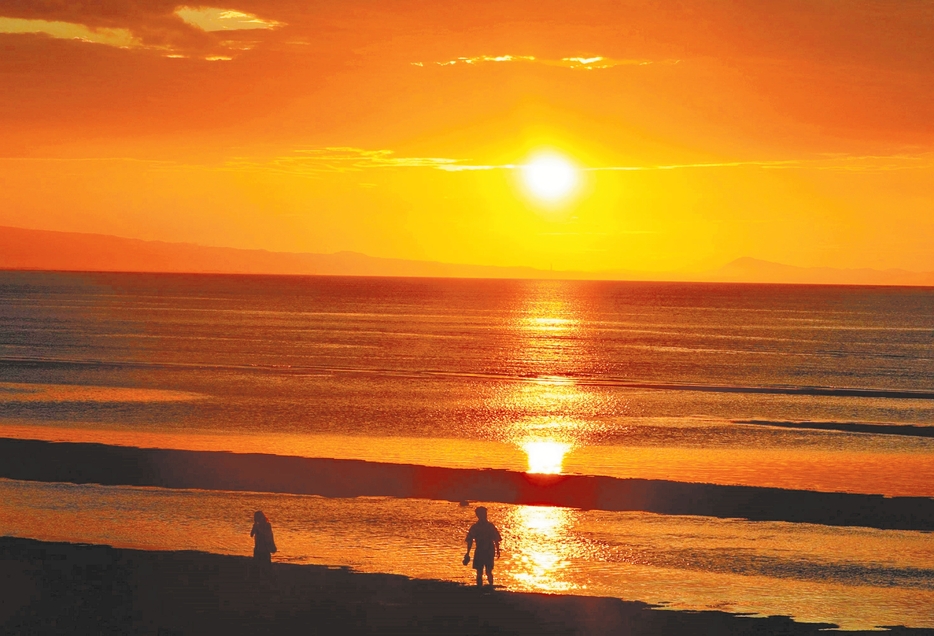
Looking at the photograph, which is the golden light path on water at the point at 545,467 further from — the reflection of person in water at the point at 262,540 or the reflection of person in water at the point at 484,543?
the reflection of person in water at the point at 262,540

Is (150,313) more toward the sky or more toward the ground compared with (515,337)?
more toward the sky

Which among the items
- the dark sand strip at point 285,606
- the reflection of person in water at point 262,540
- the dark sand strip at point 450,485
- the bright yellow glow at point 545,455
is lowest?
the dark sand strip at point 285,606

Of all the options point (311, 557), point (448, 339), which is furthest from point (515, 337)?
point (311, 557)

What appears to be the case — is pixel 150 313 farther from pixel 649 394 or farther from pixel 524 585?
pixel 524 585

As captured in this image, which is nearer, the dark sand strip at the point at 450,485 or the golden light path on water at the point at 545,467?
the golden light path on water at the point at 545,467

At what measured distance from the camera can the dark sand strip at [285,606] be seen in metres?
19.0

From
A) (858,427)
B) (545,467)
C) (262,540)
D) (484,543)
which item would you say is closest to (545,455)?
(545,467)

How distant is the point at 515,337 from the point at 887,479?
101 meters

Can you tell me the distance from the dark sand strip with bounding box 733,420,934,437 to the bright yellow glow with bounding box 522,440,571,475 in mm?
13611

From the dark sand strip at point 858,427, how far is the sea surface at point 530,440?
27cm

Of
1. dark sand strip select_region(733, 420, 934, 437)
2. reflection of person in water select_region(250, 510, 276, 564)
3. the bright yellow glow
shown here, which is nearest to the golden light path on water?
the bright yellow glow

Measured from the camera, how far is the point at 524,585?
22797 millimetres

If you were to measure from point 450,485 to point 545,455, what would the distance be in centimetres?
843

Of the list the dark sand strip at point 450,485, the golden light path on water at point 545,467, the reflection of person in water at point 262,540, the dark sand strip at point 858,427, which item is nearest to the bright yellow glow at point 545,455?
the golden light path on water at point 545,467
